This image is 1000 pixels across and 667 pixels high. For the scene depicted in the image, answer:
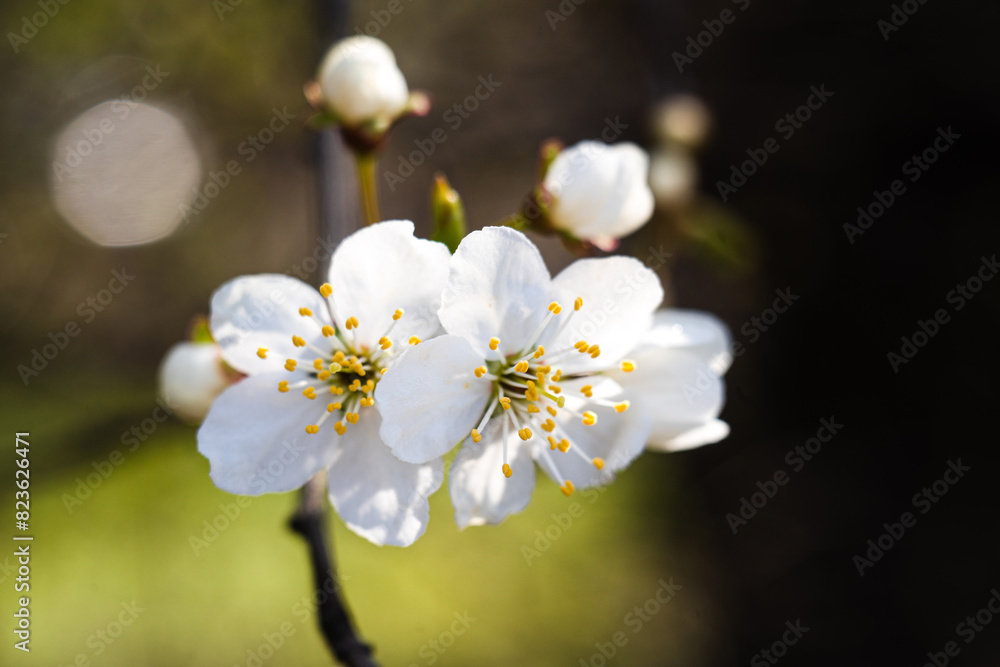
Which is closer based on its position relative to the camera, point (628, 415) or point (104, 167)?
point (628, 415)

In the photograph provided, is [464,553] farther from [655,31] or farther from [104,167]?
[104,167]

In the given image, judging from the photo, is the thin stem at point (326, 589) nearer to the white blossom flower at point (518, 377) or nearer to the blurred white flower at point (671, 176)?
the white blossom flower at point (518, 377)

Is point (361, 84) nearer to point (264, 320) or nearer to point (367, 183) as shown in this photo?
point (367, 183)

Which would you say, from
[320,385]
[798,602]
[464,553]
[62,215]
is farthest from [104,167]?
[798,602]

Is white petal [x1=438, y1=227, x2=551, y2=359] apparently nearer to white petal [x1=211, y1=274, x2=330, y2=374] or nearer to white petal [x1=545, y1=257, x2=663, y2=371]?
white petal [x1=545, y1=257, x2=663, y2=371]

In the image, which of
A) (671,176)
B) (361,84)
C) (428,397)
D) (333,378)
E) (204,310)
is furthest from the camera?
(204,310)

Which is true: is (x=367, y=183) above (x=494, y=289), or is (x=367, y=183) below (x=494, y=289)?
below

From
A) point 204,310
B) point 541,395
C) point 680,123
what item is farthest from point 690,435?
point 204,310
